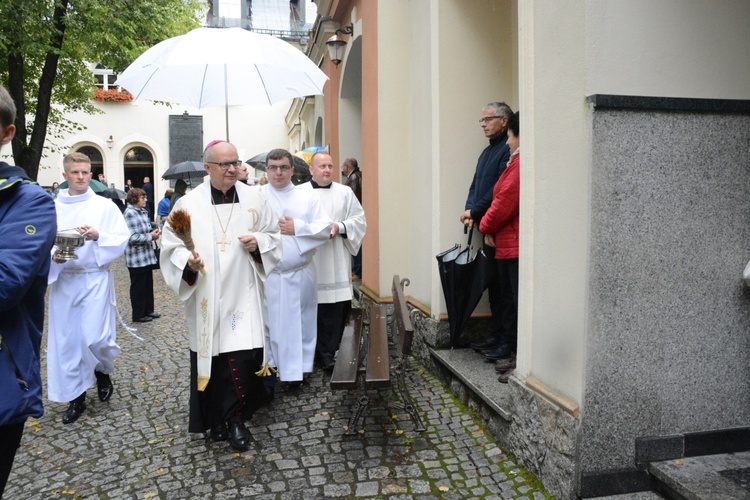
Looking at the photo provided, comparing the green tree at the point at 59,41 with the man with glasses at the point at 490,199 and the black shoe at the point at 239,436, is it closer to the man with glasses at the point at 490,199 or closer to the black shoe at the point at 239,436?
the man with glasses at the point at 490,199

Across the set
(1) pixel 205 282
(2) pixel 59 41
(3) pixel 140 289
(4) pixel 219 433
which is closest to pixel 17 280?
(1) pixel 205 282

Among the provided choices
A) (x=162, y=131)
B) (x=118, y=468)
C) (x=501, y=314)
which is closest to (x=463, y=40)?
(x=501, y=314)

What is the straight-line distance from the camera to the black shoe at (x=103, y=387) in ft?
17.1

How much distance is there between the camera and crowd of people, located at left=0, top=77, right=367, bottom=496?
2146 millimetres

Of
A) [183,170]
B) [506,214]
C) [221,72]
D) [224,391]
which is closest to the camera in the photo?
[224,391]

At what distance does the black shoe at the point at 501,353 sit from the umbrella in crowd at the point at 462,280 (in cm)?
36

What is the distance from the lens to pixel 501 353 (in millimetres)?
5000

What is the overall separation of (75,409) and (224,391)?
144 cm

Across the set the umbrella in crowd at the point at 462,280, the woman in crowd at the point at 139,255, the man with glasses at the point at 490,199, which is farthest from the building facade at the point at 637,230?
the woman in crowd at the point at 139,255

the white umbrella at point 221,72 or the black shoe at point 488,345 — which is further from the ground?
the white umbrella at point 221,72

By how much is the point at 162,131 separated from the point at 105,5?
1731cm

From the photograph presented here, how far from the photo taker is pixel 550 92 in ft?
11.3

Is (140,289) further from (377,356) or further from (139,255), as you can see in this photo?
(377,356)

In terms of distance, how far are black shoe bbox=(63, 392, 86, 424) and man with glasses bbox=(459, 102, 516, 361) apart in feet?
10.4
